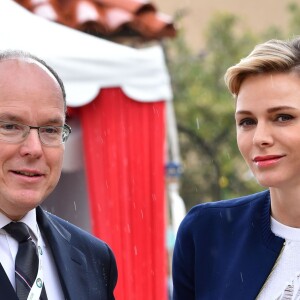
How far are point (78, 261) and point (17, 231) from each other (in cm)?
38

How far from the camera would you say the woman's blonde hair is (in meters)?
2.70

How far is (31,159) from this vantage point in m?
2.53

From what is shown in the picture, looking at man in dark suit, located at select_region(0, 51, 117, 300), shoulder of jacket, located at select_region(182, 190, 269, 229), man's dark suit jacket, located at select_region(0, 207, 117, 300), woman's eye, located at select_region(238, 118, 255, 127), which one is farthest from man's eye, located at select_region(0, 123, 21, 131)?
shoulder of jacket, located at select_region(182, 190, 269, 229)

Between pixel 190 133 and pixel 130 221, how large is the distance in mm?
12255

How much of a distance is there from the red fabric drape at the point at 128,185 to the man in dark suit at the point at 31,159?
295cm

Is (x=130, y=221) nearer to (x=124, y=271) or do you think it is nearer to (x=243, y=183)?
(x=124, y=271)

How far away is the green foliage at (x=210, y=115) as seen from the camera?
18016mm

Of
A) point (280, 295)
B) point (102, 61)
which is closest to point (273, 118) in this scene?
point (280, 295)

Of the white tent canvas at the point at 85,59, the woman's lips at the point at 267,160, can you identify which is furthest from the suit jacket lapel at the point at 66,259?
the white tent canvas at the point at 85,59

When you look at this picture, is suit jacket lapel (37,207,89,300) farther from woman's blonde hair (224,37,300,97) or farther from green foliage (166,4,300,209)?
green foliage (166,4,300,209)

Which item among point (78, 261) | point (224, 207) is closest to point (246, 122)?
point (224, 207)

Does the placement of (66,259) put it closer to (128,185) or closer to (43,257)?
(43,257)

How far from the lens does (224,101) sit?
18141 millimetres

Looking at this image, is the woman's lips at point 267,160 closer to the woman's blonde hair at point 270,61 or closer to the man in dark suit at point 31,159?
the woman's blonde hair at point 270,61
